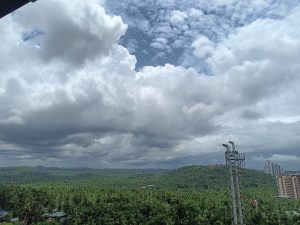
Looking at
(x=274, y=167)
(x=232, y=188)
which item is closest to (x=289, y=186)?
(x=274, y=167)

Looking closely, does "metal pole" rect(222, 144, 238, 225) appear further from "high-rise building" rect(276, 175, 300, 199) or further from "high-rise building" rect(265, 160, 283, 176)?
"high-rise building" rect(265, 160, 283, 176)

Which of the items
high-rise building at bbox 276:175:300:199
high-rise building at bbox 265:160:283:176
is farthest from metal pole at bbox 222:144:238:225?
high-rise building at bbox 265:160:283:176

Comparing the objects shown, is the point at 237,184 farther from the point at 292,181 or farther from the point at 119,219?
the point at 292,181

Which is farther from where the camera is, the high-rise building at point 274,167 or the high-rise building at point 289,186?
the high-rise building at point 274,167

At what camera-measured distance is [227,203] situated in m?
89.5

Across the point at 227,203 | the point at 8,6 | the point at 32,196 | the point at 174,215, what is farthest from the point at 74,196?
the point at 8,6

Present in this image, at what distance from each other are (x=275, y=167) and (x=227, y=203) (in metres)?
112

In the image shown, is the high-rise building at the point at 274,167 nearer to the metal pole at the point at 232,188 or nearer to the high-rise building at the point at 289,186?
the high-rise building at the point at 289,186

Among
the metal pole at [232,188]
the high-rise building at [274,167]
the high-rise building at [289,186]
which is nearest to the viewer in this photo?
the metal pole at [232,188]

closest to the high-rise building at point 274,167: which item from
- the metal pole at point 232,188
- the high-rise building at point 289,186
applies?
the high-rise building at point 289,186

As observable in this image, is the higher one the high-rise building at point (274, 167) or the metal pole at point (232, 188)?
the high-rise building at point (274, 167)

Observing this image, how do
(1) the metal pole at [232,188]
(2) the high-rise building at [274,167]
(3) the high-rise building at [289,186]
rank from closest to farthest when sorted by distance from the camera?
1. (1) the metal pole at [232,188]
2. (3) the high-rise building at [289,186]
3. (2) the high-rise building at [274,167]

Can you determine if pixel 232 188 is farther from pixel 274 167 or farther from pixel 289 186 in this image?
pixel 274 167

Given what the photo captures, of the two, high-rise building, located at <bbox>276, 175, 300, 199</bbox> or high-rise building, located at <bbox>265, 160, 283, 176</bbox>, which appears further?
high-rise building, located at <bbox>265, 160, 283, 176</bbox>
